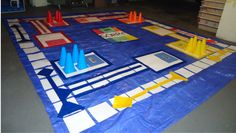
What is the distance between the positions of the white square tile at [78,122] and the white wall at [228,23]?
2.84 metres

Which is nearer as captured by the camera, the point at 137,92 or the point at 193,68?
the point at 137,92

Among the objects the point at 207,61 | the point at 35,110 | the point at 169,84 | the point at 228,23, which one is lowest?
the point at 35,110

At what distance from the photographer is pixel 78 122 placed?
1413mm

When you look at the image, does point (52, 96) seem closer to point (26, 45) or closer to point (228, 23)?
point (26, 45)

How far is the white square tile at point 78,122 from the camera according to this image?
4.45 ft

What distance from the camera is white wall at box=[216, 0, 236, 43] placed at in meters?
3.10

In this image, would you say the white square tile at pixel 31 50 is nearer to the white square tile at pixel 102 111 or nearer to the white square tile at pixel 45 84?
the white square tile at pixel 45 84

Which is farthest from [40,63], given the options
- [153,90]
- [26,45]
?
[153,90]

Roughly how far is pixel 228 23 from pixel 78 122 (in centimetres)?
297

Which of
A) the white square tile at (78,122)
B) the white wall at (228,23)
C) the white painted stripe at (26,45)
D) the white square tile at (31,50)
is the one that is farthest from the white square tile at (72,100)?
the white wall at (228,23)

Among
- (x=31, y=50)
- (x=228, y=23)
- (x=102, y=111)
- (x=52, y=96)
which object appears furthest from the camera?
(x=228, y=23)

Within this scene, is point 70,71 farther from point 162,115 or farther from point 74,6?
point 74,6

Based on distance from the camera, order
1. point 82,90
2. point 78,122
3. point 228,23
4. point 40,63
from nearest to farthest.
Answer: point 78,122 < point 82,90 < point 40,63 < point 228,23

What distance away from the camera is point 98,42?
2814 millimetres
